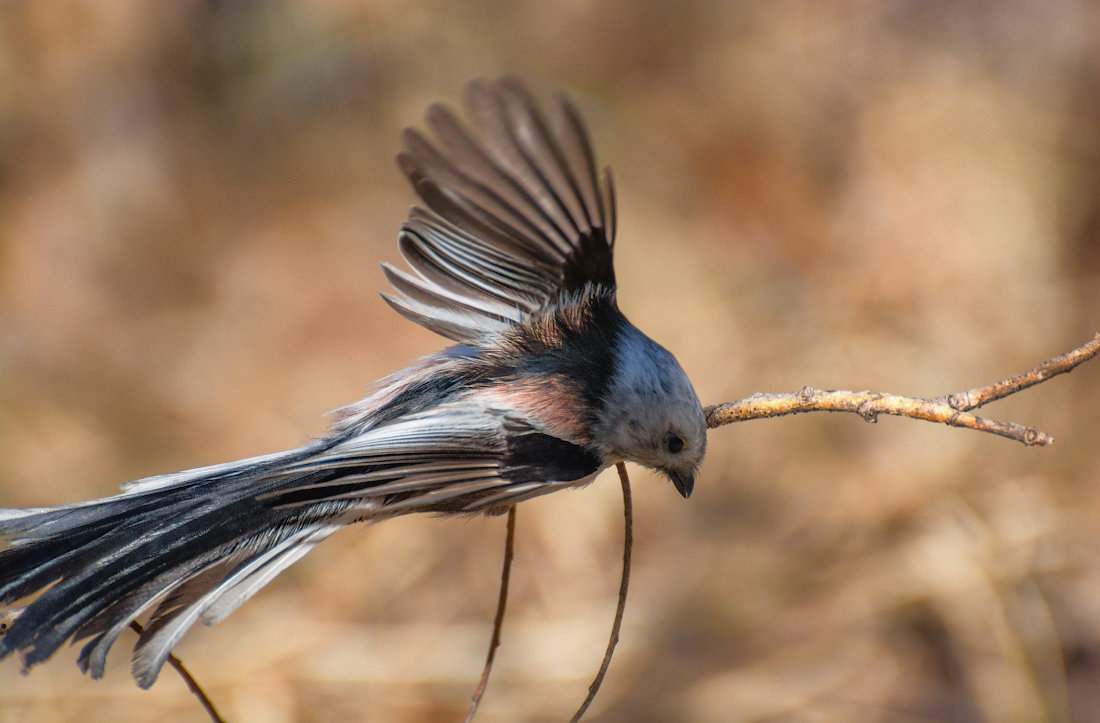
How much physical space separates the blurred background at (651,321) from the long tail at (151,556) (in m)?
1.73

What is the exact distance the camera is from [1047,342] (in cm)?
309

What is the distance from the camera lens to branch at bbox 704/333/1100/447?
78 centimetres

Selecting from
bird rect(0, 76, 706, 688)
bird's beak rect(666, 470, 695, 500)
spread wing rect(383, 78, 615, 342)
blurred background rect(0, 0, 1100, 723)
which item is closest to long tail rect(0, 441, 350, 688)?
bird rect(0, 76, 706, 688)

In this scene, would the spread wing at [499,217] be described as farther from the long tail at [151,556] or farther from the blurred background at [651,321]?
the blurred background at [651,321]

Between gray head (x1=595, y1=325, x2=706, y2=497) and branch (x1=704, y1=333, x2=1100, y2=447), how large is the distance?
167 mm

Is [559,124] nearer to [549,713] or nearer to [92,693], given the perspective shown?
[549,713]

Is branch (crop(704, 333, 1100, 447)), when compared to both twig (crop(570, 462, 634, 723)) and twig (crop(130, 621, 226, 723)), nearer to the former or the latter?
twig (crop(570, 462, 634, 723))

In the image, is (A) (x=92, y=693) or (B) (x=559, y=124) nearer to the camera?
(B) (x=559, y=124)

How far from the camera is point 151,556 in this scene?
3.41 ft

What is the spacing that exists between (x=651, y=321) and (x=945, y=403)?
266cm

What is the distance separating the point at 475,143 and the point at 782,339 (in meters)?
2.44

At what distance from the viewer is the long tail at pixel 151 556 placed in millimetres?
947

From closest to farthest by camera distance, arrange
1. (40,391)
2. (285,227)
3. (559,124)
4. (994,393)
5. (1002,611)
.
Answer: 1. (994,393)
2. (559,124)
3. (1002,611)
4. (40,391)
5. (285,227)

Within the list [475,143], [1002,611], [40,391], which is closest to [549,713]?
[1002,611]
